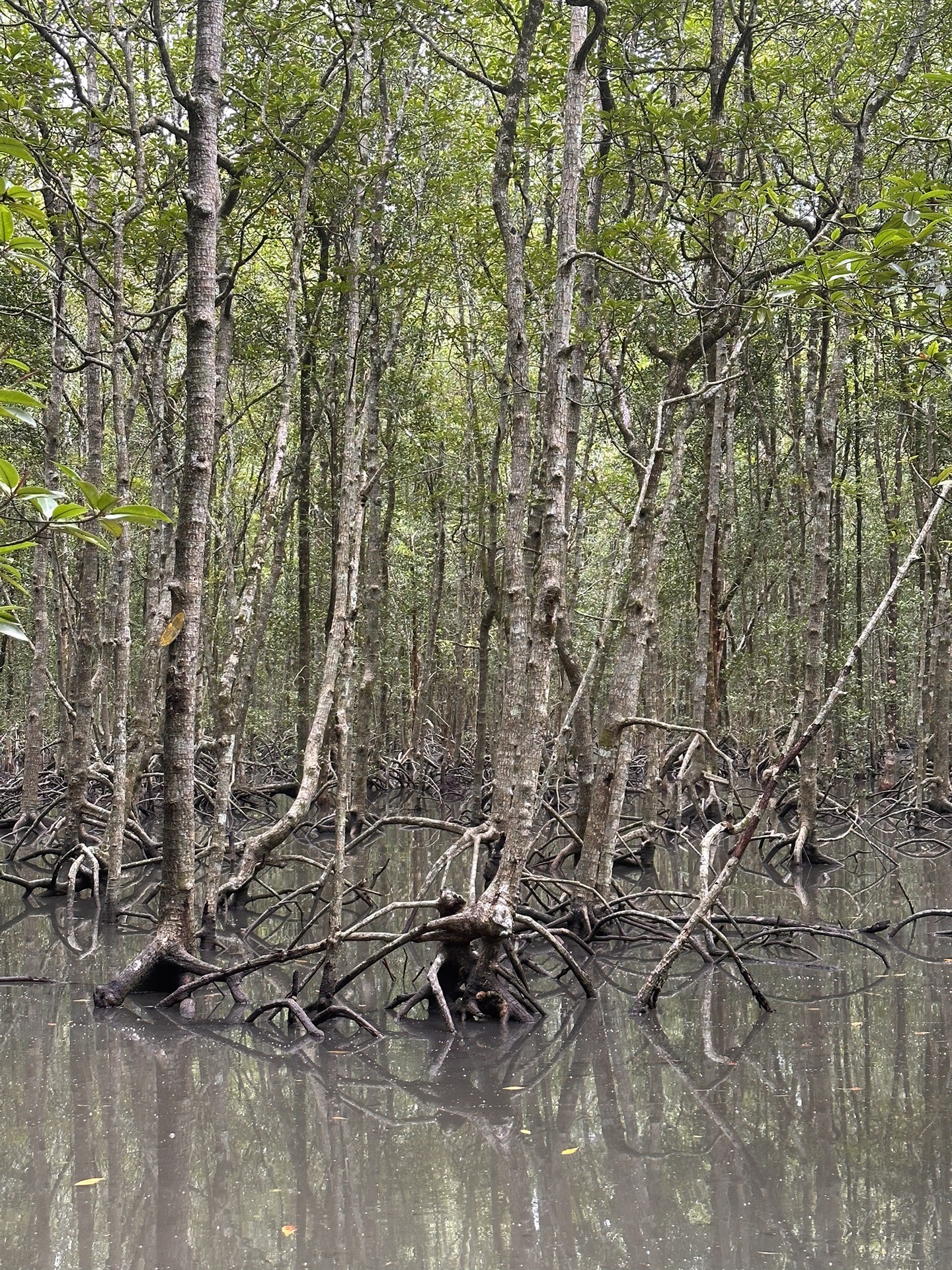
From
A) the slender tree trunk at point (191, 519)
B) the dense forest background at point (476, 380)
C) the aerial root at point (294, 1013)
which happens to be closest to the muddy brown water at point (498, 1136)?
the aerial root at point (294, 1013)

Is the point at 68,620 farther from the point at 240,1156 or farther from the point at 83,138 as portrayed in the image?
the point at 240,1156

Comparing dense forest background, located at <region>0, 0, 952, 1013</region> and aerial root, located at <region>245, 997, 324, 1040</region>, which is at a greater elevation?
dense forest background, located at <region>0, 0, 952, 1013</region>

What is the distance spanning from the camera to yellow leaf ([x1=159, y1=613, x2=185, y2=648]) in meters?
5.47

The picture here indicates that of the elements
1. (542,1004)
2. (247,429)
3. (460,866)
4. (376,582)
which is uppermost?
(247,429)

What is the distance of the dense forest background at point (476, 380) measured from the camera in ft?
19.9

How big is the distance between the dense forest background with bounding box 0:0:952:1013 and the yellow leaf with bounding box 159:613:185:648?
0.08 meters

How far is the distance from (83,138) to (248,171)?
1.53 meters

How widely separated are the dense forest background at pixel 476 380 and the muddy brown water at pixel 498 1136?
2.17 ft

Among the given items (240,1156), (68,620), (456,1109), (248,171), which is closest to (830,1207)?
(456,1109)

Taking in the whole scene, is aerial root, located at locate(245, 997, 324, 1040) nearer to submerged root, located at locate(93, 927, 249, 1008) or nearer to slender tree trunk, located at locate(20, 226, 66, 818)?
submerged root, located at locate(93, 927, 249, 1008)

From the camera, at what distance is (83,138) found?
8906mm

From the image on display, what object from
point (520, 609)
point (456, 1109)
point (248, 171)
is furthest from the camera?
point (248, 171)

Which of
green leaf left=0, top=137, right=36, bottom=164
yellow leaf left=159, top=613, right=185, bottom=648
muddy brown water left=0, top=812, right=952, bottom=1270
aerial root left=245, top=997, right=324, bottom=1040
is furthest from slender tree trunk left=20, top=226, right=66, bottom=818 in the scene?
green leaf left=0, top=137, right=36, bottom=164

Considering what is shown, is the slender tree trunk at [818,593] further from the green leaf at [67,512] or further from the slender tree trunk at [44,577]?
the green leaf at [67,512]
